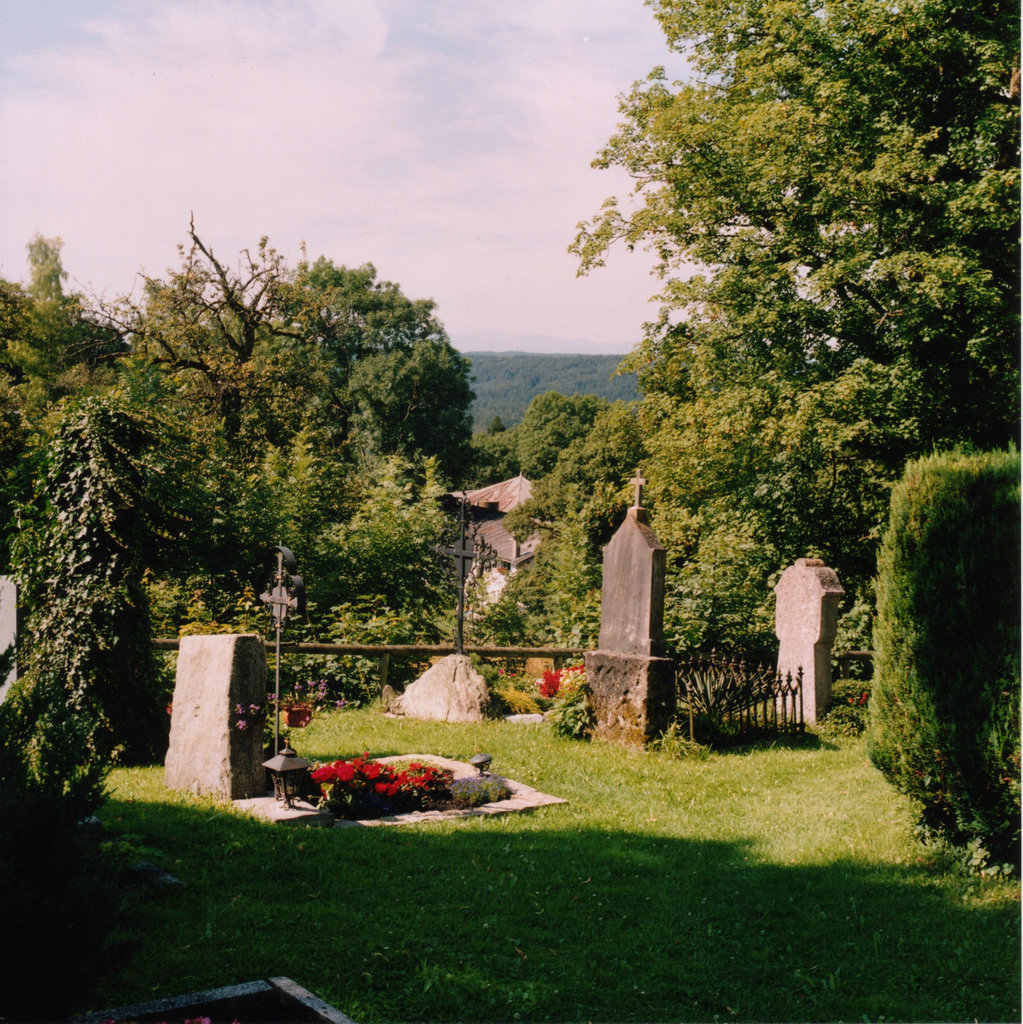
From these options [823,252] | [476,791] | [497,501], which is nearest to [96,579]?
[476,791]

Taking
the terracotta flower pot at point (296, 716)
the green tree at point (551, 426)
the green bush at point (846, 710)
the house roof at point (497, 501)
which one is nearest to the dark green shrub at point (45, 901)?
the terracotta flower pot at point (296, 716)

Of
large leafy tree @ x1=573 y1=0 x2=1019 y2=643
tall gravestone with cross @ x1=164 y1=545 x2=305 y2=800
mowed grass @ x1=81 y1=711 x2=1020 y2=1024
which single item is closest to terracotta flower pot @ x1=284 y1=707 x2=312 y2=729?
mowed grass @ x1=81 y1=711 x2=1020 y2=1024

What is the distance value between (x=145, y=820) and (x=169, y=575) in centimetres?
973

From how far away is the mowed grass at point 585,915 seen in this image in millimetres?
3939

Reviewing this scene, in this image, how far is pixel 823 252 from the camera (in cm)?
1482

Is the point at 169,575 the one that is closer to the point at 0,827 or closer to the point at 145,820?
the point at 145,820

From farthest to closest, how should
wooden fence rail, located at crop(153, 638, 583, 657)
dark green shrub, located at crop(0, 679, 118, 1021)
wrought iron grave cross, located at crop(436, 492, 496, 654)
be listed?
1. wrought iron grave cross, located at crop(436, 492, 496, 654)
2. wooden fence rail, located at crop(153, 638, 583, 657)
3. dark green shrub, located at crop(0, 679, 118, 1021)

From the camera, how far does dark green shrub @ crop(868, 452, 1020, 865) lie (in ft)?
17.2

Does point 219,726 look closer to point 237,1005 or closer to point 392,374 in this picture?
point 237,1005

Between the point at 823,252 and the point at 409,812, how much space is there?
38.8 feet

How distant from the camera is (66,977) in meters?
3.07

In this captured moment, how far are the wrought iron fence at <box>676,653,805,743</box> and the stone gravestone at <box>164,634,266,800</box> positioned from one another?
4.78 m

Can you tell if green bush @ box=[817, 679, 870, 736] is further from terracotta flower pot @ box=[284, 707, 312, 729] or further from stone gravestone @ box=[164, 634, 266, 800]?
stone gravestone @ box=[164, 634, 266, 800]

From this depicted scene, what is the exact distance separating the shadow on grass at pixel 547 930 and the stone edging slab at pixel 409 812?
0.21 metres
